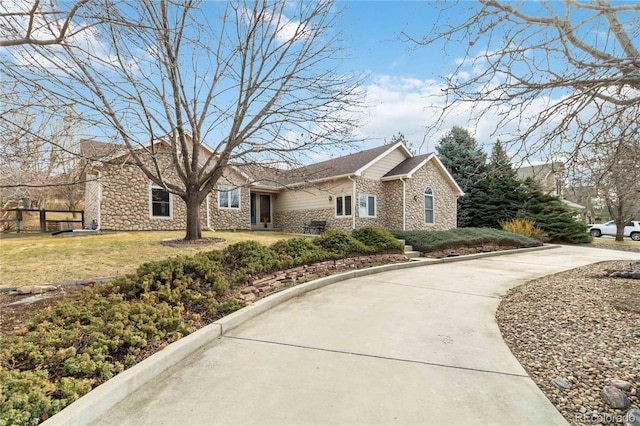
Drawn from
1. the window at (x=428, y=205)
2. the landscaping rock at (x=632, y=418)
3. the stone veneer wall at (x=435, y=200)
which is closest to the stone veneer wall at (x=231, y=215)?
the stone veneer wall at (x=435, y=200)

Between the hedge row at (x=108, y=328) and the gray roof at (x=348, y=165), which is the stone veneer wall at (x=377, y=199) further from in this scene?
the hedge row at (x=108, y=328)

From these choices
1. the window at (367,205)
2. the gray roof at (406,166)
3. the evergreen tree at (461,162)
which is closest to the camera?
the window at (367,205)

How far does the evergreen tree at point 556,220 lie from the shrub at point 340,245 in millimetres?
14430

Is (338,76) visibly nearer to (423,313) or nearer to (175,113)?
(175,113)

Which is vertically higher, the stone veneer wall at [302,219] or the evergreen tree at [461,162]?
the evergreen tree at [461,162]

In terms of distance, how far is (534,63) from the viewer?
393cm

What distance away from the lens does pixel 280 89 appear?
28.7ft

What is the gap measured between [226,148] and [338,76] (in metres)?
3.74

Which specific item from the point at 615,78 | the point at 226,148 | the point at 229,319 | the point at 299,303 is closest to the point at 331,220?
the point at 226,148

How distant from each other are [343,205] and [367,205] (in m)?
1.22

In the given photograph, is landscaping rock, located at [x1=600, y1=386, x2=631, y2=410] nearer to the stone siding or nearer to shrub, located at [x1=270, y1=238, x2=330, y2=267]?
shrub, located at [x1=270, y1=238, x2=330, y2=267]

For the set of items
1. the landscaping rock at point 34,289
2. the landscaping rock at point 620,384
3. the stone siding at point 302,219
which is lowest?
the landscaping rock at point 620,384

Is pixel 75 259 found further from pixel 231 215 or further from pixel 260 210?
pixel 260 210

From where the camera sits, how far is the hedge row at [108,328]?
92.8 inches
